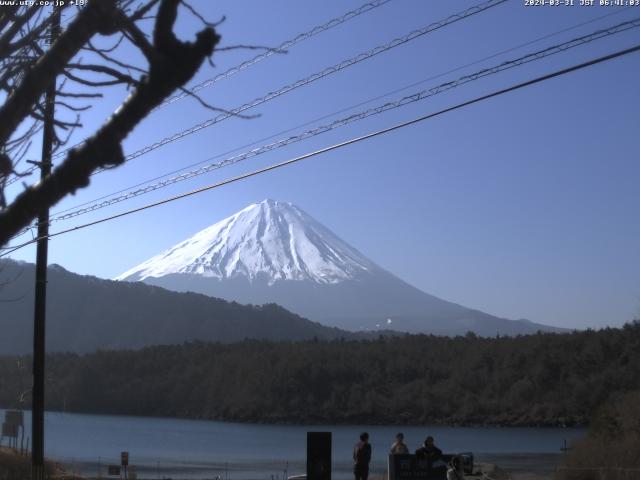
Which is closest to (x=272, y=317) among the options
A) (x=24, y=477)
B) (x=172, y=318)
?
(x=172, y=318)

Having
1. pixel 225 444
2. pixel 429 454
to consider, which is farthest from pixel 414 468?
pixel 225 444

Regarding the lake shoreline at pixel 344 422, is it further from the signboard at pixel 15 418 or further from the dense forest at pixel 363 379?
the signboard at pixel 15 418

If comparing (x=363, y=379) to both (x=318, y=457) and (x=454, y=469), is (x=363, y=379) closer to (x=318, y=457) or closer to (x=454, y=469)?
(x=454, y=469)

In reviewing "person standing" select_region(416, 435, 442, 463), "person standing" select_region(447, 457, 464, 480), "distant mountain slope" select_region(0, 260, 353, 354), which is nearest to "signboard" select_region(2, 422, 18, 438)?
"person standing" select_region(447, 457, 464, 480)

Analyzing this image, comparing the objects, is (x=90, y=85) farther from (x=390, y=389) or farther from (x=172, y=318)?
(x=172, y=318)

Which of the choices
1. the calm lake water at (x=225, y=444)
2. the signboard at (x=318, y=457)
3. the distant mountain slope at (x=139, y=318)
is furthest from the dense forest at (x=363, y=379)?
the signboard at (x=318, y=457)
